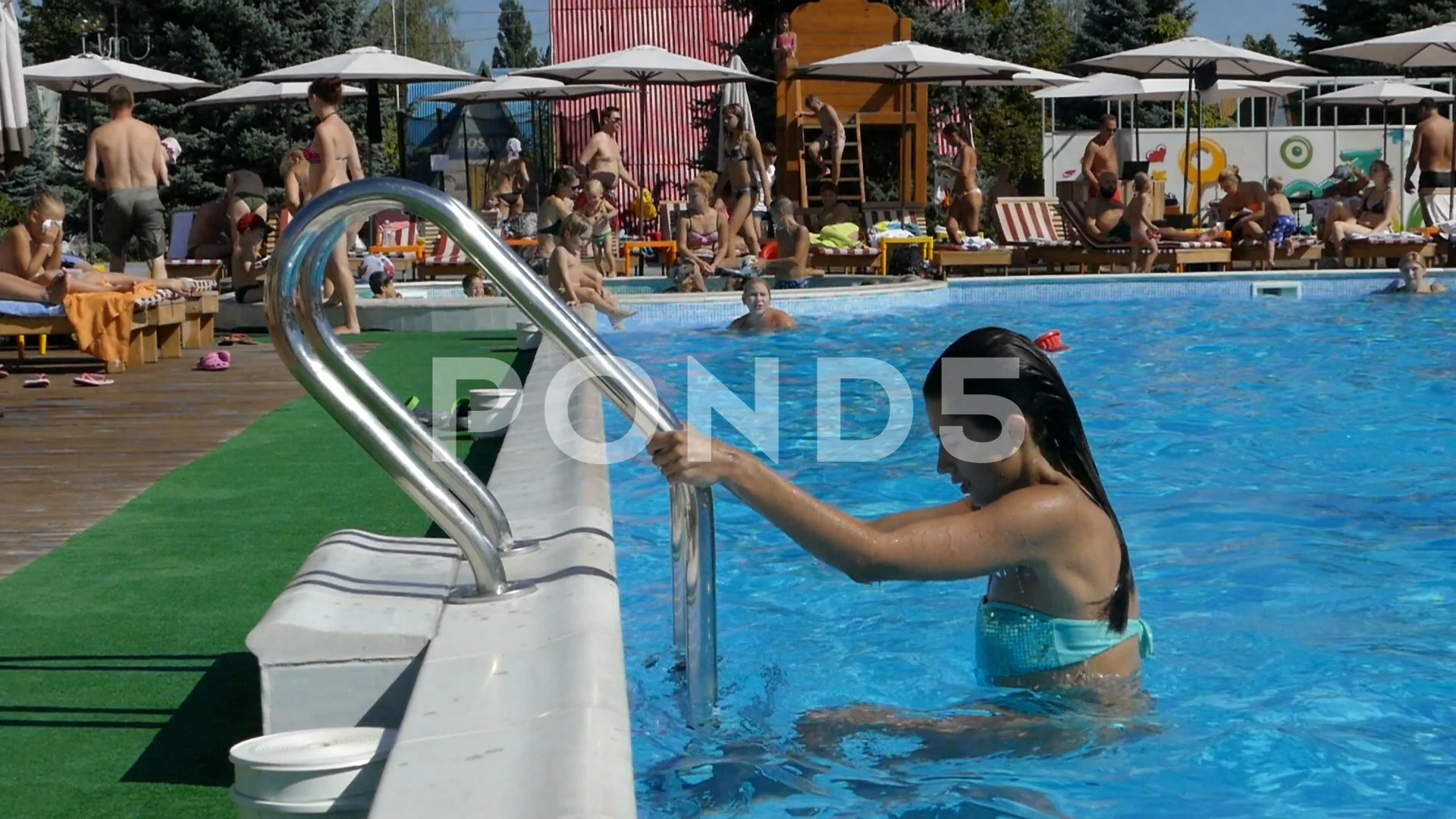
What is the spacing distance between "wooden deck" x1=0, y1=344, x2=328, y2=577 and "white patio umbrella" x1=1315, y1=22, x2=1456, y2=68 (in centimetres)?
1500

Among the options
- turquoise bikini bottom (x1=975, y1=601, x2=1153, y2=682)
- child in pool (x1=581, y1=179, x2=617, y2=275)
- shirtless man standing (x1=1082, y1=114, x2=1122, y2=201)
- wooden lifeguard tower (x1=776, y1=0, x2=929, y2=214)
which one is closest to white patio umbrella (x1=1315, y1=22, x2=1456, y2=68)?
shirtless man standing (x1=1082, y1=114, x2=1122, y2=201)

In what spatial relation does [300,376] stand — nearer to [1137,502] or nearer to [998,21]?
[1137,502]

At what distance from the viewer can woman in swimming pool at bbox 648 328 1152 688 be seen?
280 cm

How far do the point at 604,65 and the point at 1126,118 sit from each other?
1980 cm

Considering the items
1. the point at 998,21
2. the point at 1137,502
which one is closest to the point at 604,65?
the point at 998,21

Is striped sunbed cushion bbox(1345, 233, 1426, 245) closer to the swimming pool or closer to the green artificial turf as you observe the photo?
the swimming pool

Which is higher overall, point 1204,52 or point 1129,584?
point 1204,52

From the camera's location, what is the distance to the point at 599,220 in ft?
55.7

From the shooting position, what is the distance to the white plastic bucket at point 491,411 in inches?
261

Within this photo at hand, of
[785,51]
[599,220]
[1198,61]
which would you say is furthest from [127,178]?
[1198,61]

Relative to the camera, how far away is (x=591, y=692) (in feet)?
7.66

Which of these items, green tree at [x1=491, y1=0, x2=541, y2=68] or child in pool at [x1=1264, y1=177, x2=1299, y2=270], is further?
green tree at [x1=491, y1=0, x2=541, y2=68]

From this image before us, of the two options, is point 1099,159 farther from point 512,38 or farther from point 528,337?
point 512,38

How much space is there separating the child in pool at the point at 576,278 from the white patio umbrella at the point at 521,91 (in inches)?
387
